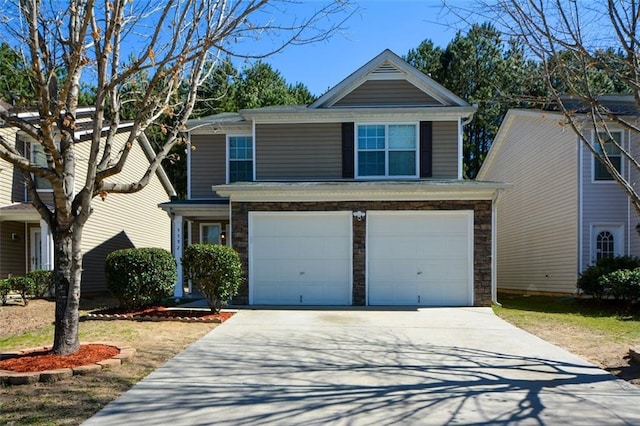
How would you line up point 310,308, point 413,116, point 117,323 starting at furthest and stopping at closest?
point 413,116 < point 310,308 < point 117,323

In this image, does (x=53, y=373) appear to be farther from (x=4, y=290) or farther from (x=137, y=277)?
(x=4, y=290)

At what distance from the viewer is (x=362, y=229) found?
13547 mm

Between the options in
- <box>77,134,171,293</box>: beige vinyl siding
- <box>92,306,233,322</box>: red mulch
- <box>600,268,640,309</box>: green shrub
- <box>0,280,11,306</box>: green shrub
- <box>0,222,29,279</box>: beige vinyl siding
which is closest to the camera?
<box>92,306,233,322</box>: red mulch

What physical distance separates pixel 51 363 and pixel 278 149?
10030 mm

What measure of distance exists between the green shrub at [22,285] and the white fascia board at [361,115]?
7.48 meters

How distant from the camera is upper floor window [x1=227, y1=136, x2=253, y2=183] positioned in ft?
53.8

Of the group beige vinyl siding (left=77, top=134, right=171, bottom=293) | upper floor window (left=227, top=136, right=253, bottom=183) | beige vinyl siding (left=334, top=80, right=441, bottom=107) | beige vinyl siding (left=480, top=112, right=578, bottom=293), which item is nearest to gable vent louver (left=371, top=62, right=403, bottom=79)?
beige vinyl siding (left=334, top=80, right=441, bottom=107)

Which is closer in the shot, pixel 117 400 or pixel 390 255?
pixel 117 400

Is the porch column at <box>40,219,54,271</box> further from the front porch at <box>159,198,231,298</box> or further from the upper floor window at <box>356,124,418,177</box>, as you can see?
the upper floor window at <box>356,124,418,177</box>

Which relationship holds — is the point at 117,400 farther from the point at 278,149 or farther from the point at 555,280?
the point at 555,280

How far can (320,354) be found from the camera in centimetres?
763

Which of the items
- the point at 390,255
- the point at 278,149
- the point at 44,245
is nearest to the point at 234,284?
the point at 390,255

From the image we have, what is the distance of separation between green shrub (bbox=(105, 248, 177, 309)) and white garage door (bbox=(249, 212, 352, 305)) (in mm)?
2520

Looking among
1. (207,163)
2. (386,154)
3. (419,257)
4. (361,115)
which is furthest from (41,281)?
(419,257)
